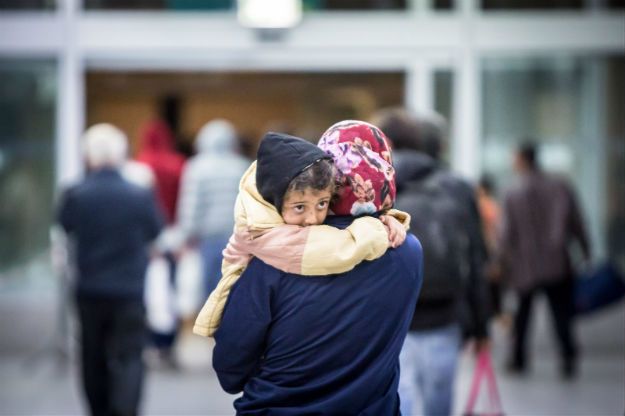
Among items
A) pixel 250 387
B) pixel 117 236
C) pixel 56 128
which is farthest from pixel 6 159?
pixel 250 387

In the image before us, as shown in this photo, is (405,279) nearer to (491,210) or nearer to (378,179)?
(378,179)

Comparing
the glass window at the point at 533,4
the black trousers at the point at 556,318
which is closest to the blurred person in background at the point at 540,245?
the black trousers at the point at 556,318

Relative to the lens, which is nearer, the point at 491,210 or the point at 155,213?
the point at 155,213

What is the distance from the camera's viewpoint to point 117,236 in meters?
7.40

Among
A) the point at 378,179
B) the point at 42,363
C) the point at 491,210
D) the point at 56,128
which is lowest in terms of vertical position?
the point at 42,363

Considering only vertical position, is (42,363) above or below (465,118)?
below

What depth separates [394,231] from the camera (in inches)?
147

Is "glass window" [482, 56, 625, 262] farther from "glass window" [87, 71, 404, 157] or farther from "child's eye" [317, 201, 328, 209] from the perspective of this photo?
"child's eye" [317, 201, 328, 209]

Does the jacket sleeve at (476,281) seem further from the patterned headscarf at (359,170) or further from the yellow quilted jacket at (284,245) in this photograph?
the yellow quilted jacket at (284,245)

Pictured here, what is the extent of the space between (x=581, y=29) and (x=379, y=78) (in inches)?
82.9

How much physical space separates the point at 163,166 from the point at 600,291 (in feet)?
12.4

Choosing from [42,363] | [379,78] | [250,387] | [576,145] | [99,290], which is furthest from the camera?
[379,78]

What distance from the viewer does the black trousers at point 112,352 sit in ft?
24.2

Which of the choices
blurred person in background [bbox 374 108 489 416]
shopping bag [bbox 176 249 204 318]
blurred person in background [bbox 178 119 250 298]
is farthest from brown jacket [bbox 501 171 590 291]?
blurred person in background [bbox 374 108 489 416]
